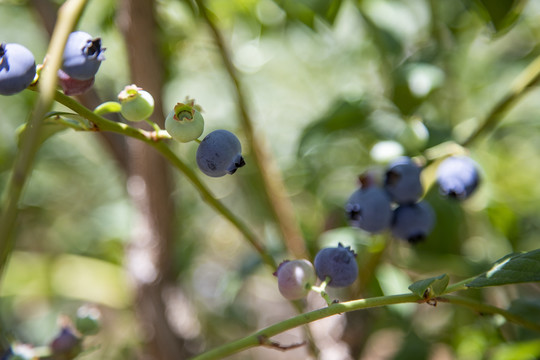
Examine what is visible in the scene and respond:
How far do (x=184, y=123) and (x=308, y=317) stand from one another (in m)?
0.22

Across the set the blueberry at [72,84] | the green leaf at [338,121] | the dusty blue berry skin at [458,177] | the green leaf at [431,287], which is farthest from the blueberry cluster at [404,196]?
the blueberry at [72,84]

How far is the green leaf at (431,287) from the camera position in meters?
0.58

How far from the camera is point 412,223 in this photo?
0.89 metres

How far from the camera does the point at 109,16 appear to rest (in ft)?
3.88

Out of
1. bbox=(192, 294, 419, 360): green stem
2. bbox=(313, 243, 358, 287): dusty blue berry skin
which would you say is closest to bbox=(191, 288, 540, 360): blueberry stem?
bbox=(192, 294, 419, 360): green stem

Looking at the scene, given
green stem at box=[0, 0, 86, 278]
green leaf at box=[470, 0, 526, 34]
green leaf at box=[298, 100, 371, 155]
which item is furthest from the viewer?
green leaf at box=[298, 100, 371, 155]

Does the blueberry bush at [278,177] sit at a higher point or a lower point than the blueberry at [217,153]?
lower

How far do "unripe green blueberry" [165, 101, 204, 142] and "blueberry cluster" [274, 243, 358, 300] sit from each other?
172 mm

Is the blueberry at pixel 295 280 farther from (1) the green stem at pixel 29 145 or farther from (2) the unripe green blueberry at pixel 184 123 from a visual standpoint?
(1) the green stem at pixel 29 145

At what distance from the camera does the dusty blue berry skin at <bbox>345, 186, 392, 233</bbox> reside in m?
0.87

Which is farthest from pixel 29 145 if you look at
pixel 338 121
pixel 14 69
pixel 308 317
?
pixel 338 121

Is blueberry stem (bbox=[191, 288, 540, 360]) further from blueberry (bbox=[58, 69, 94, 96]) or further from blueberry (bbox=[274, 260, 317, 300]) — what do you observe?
blueberry (bbox=[58, 69, 94, 96])

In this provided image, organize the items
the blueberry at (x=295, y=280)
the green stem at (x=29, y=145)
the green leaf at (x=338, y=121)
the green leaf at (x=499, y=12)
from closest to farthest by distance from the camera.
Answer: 1. the green stem at (x=29, y=145)
2. the blueberry at (x=295, y=280)
3. the green leaf at (x=499, y=12)
4. the green leaf at (x=338, y=121)

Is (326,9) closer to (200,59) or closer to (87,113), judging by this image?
(87,113)
